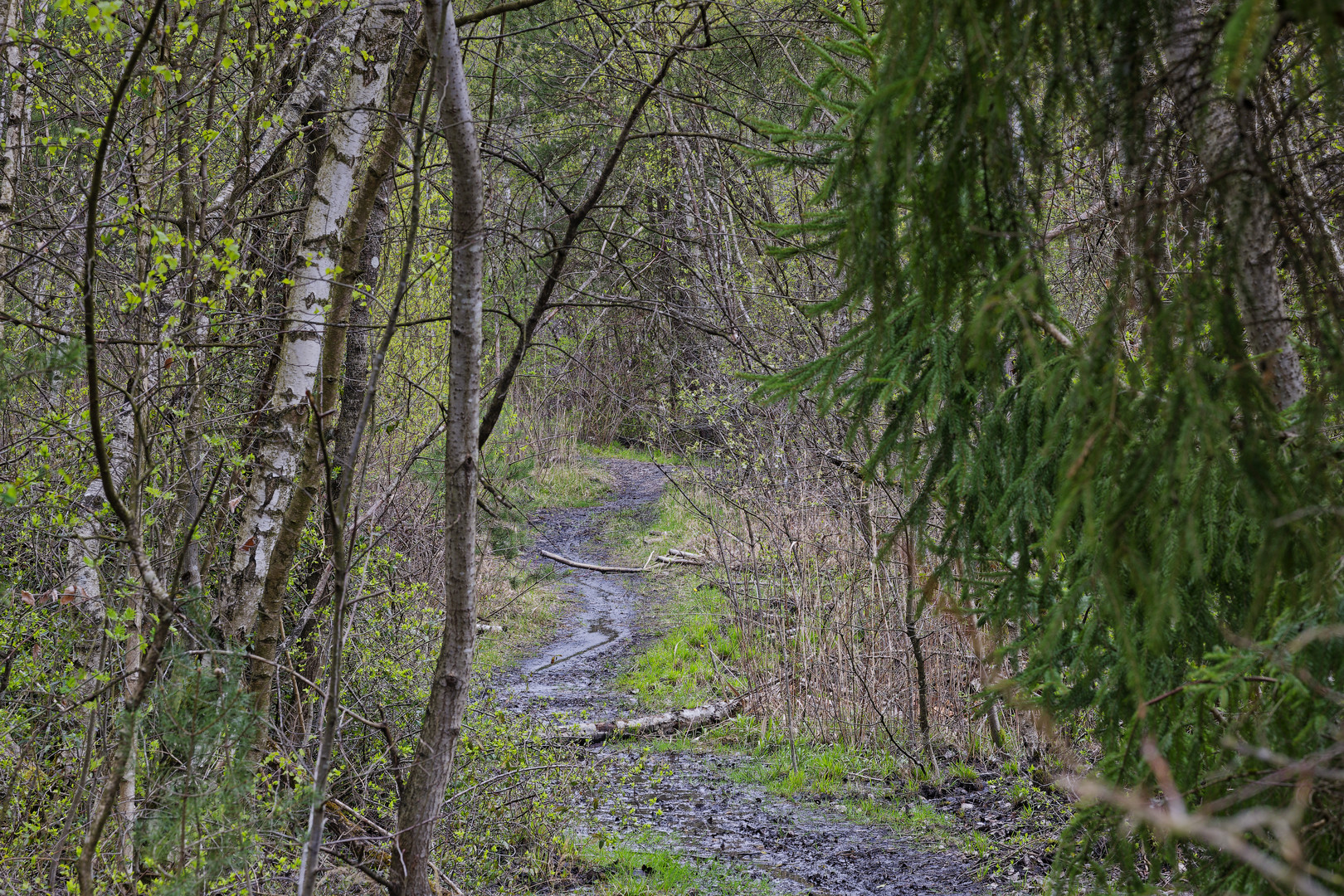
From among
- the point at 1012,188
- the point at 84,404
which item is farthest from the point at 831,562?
the point at 1012,188

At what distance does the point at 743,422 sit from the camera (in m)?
5.98

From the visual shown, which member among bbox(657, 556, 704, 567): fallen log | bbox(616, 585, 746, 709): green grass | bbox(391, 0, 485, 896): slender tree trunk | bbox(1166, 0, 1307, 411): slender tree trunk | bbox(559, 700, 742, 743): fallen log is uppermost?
bbox(1166, 0, 1307, 411): slender tree trunk

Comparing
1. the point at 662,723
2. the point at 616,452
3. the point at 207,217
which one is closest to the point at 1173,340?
the point at 207,217

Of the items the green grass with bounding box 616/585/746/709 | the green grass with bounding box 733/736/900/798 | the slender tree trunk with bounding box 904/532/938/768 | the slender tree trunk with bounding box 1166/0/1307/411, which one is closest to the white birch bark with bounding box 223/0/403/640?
the slender tree trunk with bounding box 1166/0/1307/411

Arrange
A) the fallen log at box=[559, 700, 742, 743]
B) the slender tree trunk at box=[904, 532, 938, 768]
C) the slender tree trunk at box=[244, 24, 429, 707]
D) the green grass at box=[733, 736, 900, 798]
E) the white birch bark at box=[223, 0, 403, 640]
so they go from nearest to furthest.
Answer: the slender tree trunk at box=[244, 24, 429, 707], the white birch bark at box=[223, 0, 403, 640], the slender tree trunk at box=[904, 532, 938, 768], the green grass at box=[733, 736, 900, 798], the fallen log at box=[559, 700, 742, 743]

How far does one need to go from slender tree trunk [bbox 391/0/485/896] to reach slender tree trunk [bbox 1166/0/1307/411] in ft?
5.73

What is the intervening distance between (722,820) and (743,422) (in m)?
2.51

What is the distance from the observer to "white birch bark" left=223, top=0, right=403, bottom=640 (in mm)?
3320

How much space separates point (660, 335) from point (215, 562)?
11.6 feet

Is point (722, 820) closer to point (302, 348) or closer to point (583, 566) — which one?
point (302, 348)

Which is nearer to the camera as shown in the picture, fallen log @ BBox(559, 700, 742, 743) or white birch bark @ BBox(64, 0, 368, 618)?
white birch bark @ BBox(64, 0, 368, 618)

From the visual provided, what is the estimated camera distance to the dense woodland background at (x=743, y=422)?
1190mm

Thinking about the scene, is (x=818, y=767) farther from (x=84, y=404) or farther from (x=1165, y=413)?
(x=1165, y=413)

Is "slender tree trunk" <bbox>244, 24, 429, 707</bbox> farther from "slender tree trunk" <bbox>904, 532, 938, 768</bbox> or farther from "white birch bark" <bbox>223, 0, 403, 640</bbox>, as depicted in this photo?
"slender tree trunk" <bbox>904, 532, 938, 768</bbox>
